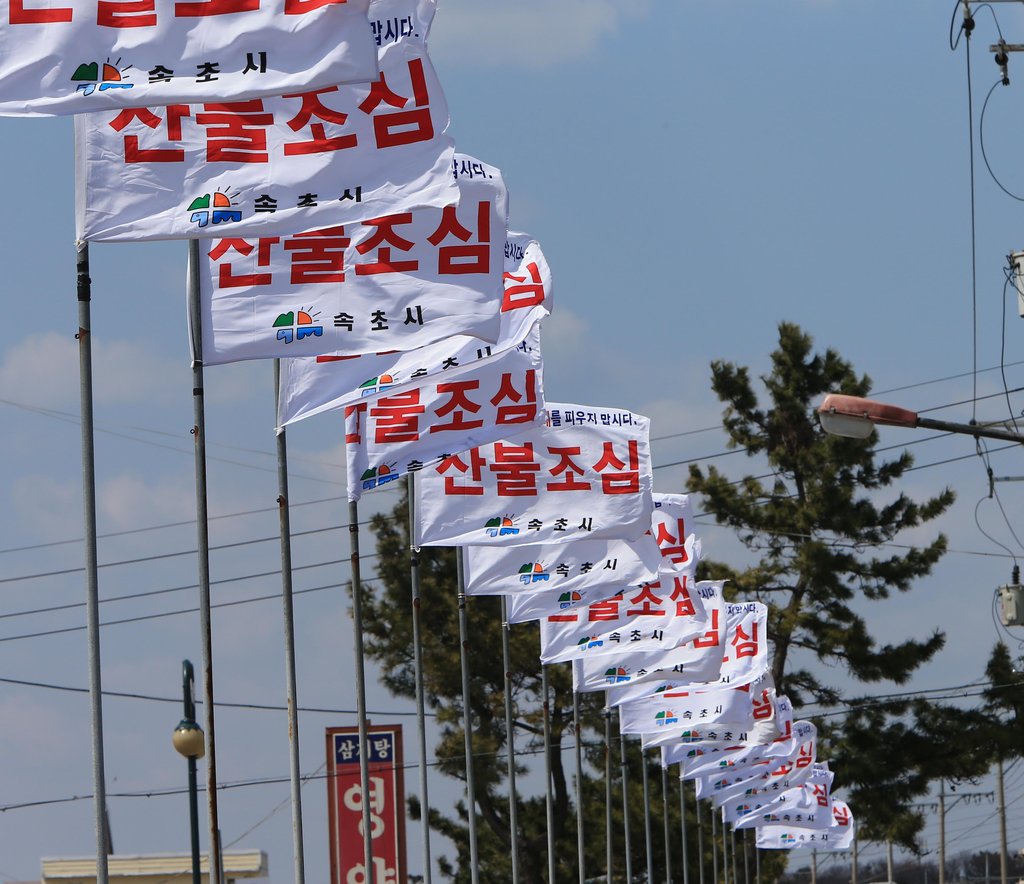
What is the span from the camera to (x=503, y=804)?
5081 centimetres

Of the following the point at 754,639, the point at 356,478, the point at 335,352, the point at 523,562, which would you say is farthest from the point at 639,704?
the point at 335,352

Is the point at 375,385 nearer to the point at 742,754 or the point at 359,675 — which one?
the point at 359,675

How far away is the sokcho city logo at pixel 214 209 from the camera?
1201 cm

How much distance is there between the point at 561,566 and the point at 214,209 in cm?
1100

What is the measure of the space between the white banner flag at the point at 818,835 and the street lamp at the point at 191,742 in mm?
25339

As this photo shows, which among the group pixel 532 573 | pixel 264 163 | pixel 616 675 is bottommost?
pixel 616 675

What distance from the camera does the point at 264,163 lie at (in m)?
12.2

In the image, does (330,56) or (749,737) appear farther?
(749,737)

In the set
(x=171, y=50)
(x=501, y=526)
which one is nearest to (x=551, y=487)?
(x=501, y=526)

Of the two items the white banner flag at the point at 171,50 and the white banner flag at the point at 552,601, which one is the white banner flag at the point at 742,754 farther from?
the white banner flag at the point at 171,50

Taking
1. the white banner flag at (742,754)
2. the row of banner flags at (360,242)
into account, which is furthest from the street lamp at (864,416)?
the white banner flag at (742,754)

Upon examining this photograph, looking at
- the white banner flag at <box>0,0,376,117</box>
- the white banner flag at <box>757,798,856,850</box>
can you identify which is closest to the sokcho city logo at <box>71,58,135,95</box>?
the white banner flag at <box>0,0,376,117</box>

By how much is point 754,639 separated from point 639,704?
6.74 feet

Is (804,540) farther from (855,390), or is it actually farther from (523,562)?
(523,562)
